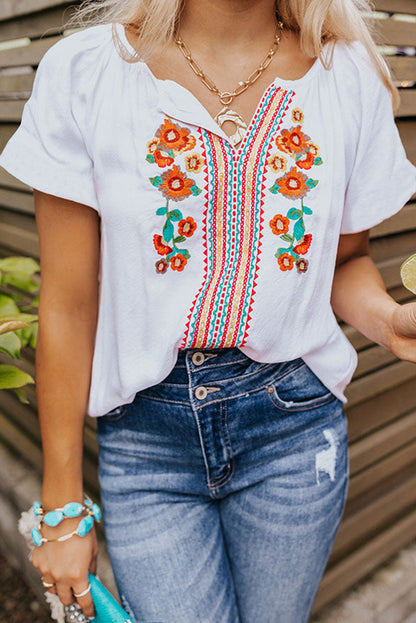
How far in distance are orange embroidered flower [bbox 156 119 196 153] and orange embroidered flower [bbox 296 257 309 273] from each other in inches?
12.2

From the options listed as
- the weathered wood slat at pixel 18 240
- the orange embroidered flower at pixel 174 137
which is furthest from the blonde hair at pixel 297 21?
the weathered wood slat at pixel 18 240

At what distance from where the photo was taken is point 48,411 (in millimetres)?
1213

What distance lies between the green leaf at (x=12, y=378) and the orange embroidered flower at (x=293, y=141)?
811 mm

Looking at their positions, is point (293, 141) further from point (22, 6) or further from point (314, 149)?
point (22, 6)

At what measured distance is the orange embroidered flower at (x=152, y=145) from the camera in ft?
3.58

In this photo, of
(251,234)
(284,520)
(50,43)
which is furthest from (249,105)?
(50,43)

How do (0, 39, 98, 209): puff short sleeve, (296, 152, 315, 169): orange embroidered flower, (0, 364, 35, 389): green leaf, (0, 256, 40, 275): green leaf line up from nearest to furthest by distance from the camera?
(0, 39, 98, 209): puff short sleeve, (296, 152, 315, 169): orange embroidered flower, (0, 364, 35, 389): green leaf, (0, 256, 40, 275): green leaf

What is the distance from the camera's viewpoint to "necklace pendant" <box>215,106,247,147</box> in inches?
45.4

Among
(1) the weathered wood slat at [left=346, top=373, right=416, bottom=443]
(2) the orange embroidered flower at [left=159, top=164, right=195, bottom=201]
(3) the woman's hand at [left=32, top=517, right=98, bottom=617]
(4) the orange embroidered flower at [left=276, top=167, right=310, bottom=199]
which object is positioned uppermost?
(2) the orange embroidered flower at [left=159, top=164, right=195, bottom=201]

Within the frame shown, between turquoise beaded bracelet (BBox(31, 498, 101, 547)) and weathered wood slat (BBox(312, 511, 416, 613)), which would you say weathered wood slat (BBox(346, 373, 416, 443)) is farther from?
turquoise beaded bracelet (BBox(31, 498, 101, 547))

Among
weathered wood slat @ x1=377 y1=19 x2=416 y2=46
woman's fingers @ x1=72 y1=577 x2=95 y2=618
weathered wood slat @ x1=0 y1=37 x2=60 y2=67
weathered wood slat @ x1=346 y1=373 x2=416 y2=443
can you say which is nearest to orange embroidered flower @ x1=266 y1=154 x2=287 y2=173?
woman's fingers @ x1=72 y1=577 x2=95 y2=618

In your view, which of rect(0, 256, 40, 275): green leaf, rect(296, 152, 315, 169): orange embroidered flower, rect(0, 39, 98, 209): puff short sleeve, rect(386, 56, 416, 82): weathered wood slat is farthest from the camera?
rect(386, 56, 416, 82): weathered wood slat

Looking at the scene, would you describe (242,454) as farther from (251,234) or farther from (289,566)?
(251,234)

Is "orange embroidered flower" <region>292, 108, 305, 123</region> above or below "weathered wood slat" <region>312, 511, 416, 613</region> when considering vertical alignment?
above
